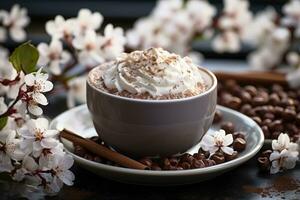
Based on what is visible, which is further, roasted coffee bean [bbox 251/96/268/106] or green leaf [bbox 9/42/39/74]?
roasted coffee bean [bbox 251/96/268/106]

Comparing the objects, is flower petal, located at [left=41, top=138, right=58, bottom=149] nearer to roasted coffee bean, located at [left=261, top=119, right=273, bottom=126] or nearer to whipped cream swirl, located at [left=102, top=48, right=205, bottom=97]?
whipped cream swirl, located at [left=102, top=48, right=205, bottom=97]

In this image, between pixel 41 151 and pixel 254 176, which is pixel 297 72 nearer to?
pixel 254 176

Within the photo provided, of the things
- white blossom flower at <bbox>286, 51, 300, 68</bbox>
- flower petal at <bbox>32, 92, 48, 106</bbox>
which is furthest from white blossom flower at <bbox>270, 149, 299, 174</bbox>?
white blossom flower at <bbox>286, 51, 300, 68</bbox>

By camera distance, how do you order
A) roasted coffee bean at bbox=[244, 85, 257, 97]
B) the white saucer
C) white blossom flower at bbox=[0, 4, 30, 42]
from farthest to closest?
white blossom flower at bbox=[0, 4, 30, 42]
roasted coffee bean at bbox=[244, 85, 257, 97]
the white saucer

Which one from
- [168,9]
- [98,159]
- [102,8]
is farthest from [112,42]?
[102,8]

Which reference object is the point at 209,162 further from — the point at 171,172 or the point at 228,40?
the point at 228,40
